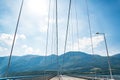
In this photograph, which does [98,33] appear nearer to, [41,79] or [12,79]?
[41,79]

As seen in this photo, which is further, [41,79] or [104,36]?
[104,36]

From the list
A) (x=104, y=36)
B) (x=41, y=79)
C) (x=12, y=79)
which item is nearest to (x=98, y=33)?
(x=104, y=36)

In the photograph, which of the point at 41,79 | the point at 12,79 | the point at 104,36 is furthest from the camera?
the point at 104,36

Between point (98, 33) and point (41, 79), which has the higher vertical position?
point (98, 33)

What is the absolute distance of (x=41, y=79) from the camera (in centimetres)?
3212

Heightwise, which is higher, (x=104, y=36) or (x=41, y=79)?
(x=104, y=36)

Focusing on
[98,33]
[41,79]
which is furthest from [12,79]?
[98,33]

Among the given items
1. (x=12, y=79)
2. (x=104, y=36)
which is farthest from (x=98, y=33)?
(x=12, y=79)

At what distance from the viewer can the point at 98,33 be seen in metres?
32.9

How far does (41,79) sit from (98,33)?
13.1 meters

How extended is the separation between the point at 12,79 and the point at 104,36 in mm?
21376

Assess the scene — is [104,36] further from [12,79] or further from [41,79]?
[12,79]

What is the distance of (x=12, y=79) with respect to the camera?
58.5 feet

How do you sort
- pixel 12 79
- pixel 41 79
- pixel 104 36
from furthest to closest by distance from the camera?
Answer: pixel 104 36
pixel 41 79
pixel 12 79
